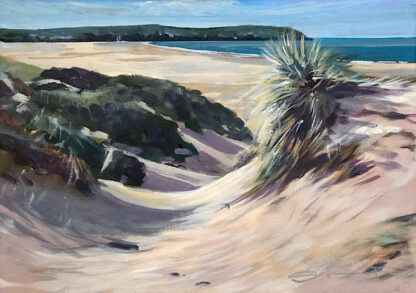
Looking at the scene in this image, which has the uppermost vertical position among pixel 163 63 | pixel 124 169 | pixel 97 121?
pixel 163 63

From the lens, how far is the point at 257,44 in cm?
170

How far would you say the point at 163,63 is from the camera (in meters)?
1.81

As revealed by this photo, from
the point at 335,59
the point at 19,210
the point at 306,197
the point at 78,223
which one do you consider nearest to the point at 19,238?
the point at 19,210

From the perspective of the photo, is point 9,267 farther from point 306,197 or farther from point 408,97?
point 408,97

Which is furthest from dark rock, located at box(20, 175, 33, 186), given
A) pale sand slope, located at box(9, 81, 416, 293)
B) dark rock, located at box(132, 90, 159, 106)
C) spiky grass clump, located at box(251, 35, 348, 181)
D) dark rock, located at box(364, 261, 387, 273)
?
dark rock, located at box(364, 261, 387, 273)

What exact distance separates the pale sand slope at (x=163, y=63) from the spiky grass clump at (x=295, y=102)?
77mm

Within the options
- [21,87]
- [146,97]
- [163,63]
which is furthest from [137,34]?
[21,87]

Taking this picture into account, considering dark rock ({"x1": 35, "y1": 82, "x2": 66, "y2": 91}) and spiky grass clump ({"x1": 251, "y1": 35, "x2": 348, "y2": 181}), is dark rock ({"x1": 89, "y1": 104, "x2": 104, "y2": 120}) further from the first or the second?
spiky grass clump ({"x1": 251, "y1": 35, "x2": 348, "y2": 181})

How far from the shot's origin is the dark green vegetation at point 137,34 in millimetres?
1736

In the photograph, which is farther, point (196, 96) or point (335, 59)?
point (196, 96)

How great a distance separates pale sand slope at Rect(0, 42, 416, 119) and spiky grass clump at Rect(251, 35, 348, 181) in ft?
0.25

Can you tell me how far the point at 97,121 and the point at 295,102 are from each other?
0.72 meters

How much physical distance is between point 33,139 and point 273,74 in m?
0.87

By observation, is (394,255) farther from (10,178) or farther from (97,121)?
(10,178)
